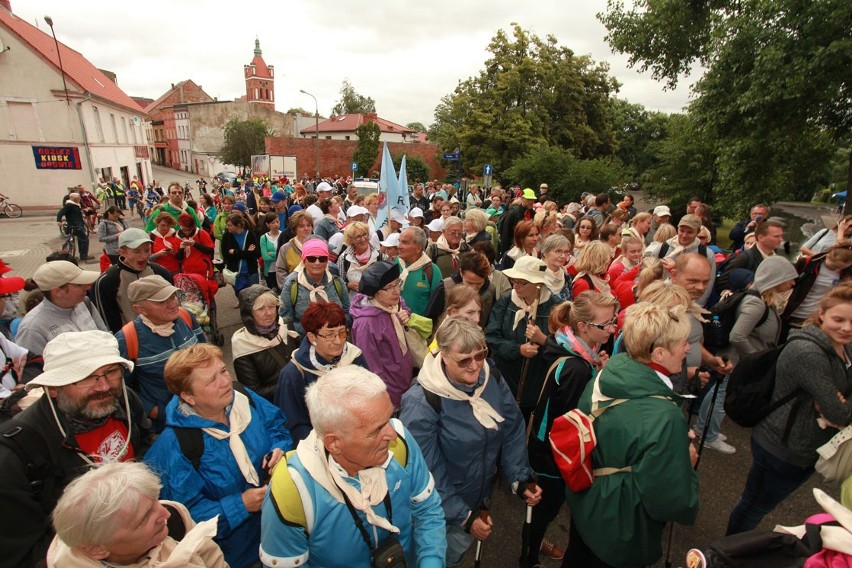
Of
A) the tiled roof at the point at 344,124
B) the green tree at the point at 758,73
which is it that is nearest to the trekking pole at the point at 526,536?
the green tree at the point at 758,73

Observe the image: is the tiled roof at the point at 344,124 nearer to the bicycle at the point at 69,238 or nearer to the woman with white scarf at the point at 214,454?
the bicycle at the point at 69,238

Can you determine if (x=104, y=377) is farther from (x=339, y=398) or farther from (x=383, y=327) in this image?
(x=383, y=327)

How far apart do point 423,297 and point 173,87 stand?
97.3 m

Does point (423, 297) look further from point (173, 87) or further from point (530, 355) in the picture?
point (173, 87)

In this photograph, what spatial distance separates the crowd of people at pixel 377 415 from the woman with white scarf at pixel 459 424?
0.04 ft

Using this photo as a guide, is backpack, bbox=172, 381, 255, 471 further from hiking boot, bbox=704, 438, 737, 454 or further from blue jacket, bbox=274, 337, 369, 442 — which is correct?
hiking boot, bbox=704, 438, 737, 454

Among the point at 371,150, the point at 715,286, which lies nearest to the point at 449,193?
the point at 715,286

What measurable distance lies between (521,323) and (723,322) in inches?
68.7

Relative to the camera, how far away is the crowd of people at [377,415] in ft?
5.54

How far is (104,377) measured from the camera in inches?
89.3

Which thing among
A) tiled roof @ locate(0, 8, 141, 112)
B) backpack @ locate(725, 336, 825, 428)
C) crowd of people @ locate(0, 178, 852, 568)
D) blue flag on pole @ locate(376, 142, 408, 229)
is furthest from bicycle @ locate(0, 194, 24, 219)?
backpack @ locate(725, 336, 825, 428)

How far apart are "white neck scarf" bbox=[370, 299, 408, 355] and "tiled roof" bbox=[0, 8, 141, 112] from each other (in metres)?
31.3

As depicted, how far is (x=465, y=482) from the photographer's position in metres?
2.40

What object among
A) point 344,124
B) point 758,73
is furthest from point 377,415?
point 344,124
